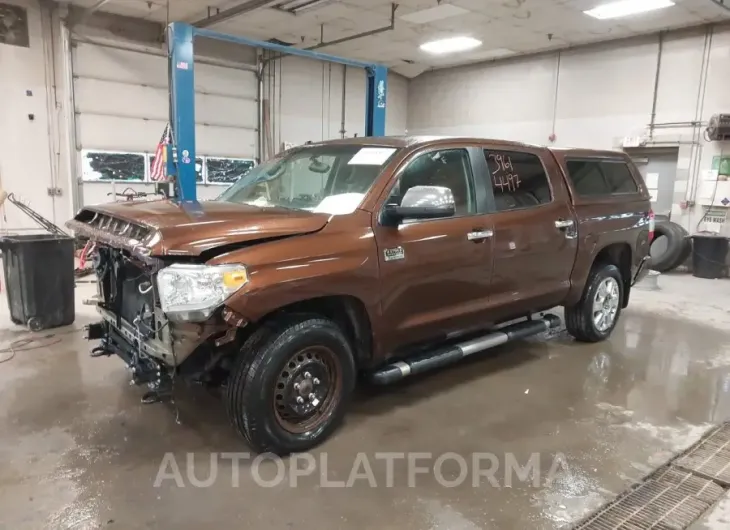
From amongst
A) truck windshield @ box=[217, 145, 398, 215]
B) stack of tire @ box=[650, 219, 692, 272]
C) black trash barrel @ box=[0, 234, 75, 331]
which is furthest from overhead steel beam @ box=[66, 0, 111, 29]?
Answer: stack of tire @ box=[650, 219, 692, 272]

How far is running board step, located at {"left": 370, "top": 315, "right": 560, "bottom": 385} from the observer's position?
332 centimetres

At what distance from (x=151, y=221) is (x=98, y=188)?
26.7 ft

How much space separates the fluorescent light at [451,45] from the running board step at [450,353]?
308 inches

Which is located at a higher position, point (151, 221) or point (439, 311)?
point (151, 221)

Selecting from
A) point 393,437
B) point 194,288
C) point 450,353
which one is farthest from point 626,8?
point 194,288

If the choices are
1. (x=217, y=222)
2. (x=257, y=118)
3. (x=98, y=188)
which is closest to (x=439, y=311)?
(x=217, y=222)

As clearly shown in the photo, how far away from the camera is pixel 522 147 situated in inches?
165

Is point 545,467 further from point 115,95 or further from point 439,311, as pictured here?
point 115,95

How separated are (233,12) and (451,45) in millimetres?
4607

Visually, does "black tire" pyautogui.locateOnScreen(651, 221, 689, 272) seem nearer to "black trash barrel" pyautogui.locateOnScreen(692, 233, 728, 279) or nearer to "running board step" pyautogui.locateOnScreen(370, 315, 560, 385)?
"black trash barrel" pyautogui.locateOnScreen(692, 233, 728, 279)

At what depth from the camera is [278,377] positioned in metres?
2.82

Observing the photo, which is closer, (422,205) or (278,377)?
(278,377)

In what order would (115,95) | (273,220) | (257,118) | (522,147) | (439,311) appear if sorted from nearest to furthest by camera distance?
1. (273,220)
2. (439,311)
3. (522,147)
4. (115,95)
5. (257,118)

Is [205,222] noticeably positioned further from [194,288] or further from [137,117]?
[137,117]
